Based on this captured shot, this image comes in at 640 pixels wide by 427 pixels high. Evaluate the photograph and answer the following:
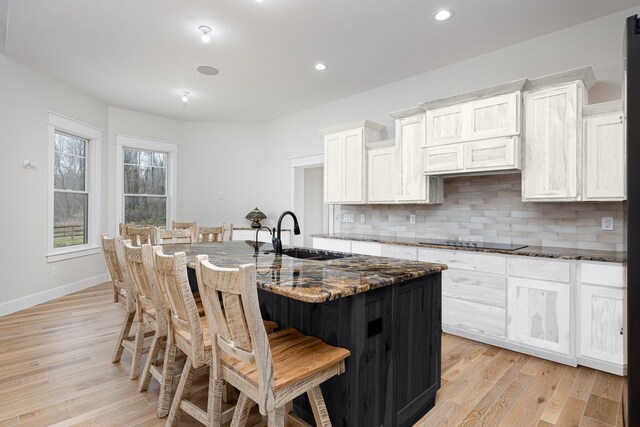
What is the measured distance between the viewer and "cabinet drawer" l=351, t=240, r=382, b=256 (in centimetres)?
397

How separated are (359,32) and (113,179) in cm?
467

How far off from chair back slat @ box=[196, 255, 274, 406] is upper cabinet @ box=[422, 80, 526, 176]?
2.71 metres

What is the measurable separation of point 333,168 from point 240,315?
3606mm

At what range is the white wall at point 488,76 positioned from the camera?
3004 mm

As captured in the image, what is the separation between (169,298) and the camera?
181cm

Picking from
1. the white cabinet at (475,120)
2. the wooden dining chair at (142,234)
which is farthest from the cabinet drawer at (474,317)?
the wooden dining chair at (142,234)

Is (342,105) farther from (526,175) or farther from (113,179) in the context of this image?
(113,179)

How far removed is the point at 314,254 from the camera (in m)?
2.78

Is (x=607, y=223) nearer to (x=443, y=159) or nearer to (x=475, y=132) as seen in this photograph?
(x=475, y=132)

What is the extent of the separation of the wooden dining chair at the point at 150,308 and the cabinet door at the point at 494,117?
9.65ft

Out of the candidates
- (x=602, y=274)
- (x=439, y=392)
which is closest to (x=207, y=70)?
(x=439, y=392)

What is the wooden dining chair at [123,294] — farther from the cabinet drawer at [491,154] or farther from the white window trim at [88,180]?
the cabinet drawer at [491,154]

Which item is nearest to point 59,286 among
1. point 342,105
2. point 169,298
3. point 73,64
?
point 73,64

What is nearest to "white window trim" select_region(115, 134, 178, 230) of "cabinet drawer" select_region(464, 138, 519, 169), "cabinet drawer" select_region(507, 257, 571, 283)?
"cabinet drawer" select_region(464, 138, 519, 169)
